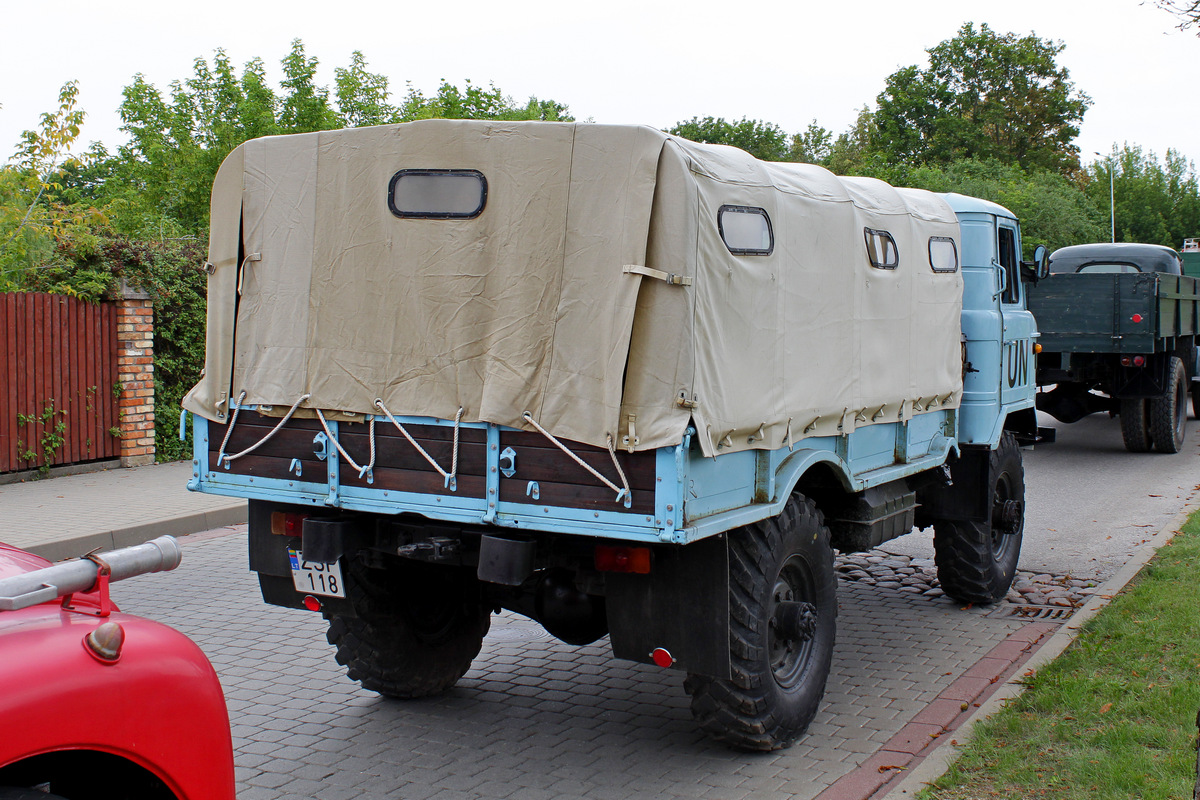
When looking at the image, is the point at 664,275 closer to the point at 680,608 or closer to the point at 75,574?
the point at 680,608

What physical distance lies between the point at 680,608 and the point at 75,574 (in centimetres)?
243

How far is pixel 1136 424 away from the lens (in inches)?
582

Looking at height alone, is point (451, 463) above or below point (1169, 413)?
above

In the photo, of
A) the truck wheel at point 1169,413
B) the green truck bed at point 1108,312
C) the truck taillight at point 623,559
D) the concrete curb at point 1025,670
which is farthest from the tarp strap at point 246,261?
the truck wheel at point 1169,413

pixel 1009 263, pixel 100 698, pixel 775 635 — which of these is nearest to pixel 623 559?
pixel 775 635

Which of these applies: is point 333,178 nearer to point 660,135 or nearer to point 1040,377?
point 660,135

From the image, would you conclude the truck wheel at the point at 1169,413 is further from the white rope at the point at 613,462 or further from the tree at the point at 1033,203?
the tree at the point at 1033,203

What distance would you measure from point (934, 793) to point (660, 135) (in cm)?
273

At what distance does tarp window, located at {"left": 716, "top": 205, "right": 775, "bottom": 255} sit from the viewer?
14.4ft

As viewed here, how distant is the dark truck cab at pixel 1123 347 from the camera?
44.7ft

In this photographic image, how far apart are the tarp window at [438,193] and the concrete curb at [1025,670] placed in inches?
112

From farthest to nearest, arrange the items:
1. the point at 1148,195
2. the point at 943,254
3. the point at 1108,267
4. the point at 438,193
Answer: the point at 1148,195 < the point at 1108,267 < the point at 943,254 < the point at 438,193

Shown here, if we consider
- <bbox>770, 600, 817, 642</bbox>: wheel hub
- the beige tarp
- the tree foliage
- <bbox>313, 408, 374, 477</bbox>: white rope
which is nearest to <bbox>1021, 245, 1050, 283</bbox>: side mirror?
the beige tarp

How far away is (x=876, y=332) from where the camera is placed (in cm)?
562
